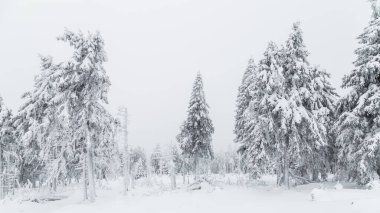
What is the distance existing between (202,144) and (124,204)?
21.7 m

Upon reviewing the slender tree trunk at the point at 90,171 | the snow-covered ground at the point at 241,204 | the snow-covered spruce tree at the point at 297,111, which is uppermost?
the snow-covered spruce tree at the point at 297,111

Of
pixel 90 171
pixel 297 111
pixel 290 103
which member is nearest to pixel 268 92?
pixel 290 103

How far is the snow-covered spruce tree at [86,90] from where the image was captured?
23.6 m

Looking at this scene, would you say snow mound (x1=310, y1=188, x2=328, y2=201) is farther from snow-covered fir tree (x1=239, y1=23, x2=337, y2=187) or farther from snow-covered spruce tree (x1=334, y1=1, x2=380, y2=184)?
snow-covered fir tree (x1=239, y1=23, x2=337, y2=187)

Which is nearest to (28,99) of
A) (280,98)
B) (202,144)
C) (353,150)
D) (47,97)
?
(47,97)

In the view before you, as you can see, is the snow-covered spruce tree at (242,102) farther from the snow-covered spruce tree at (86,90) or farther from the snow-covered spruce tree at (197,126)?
the snow-covered spruce tree at (86,90)

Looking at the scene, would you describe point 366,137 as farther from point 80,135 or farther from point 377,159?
point 80,135

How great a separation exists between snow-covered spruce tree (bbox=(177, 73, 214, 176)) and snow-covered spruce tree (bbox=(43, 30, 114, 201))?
1754 centimetres

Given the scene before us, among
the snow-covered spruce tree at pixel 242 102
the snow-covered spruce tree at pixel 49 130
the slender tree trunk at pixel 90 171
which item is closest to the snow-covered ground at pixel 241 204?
the slender tree trunk at pixel 90 171

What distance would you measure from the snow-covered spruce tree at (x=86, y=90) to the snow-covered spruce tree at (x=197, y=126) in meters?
17.5

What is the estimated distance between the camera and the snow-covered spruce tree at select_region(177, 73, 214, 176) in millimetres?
41594

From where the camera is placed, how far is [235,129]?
43875mm

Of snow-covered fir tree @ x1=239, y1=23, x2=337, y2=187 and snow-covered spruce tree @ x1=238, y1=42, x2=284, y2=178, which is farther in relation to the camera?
snow-covered spruce tree @ x1=238, y1=42, x2=284, y2=178

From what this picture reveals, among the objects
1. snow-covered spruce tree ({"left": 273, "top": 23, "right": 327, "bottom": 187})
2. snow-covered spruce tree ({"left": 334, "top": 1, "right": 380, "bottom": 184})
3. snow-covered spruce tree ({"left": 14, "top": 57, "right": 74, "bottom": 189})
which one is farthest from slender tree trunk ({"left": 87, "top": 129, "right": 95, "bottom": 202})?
snow-covered spruce tree ({"left": 334, "top": 1, "right": 380, "bottom": 184})
